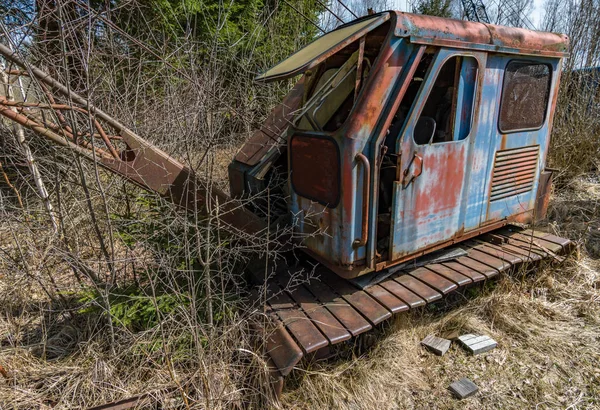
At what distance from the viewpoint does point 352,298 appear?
2.56m

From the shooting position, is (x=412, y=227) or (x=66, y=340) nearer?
(x=412, y=227)

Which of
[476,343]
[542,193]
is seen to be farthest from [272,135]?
[542,193]

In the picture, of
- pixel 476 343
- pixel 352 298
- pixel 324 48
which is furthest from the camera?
pixel 476 343

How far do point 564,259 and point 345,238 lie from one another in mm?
2581

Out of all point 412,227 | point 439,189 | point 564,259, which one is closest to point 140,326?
point 412,227

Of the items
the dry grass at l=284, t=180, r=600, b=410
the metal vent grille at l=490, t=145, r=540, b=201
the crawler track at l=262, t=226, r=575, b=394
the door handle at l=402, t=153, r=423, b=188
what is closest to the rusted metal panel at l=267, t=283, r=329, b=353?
the crawler track at l=262, t=226, r=575, b=394

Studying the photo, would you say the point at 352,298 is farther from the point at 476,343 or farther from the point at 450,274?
the point at 476,343

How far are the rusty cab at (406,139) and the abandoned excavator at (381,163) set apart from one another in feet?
0.03

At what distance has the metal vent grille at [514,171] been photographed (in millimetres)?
2980

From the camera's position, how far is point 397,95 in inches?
89.2

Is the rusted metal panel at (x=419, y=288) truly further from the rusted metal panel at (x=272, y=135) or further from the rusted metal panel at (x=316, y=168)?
the rusted metal panel at (x=272, y=135)

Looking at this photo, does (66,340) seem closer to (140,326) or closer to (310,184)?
(140,326)

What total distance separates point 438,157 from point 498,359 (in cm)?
161

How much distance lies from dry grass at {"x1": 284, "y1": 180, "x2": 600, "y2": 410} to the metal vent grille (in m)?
0.79
